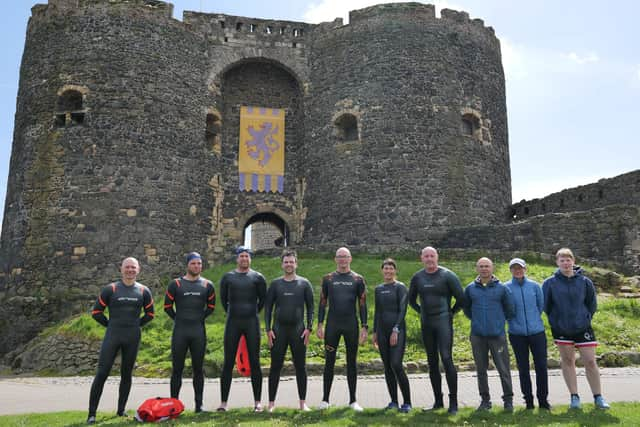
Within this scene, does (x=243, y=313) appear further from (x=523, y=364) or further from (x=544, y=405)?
(x=544, y=405)

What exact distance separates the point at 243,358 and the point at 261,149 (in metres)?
14.6

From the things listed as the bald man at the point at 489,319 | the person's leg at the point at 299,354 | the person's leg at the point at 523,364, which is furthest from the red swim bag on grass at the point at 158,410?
the person's leg at the point at 523,364

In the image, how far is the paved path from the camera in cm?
680

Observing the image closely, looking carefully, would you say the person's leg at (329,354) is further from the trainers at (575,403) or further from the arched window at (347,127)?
the arched window at (347,127)

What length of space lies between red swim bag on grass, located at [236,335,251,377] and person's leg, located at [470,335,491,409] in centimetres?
246

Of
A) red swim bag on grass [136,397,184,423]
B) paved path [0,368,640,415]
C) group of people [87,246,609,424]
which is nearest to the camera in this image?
red swim bag on grass [136,397,184,423]

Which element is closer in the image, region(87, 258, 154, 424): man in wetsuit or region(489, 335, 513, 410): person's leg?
region(489, 335, 513, 410): person's leg

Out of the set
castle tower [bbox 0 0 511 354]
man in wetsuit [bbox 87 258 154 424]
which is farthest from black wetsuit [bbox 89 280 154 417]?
castle tower [bbox 0 0 511 354]

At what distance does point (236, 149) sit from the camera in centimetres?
2045

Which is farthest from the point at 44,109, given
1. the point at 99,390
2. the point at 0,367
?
the point at 99,390

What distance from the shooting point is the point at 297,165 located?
2094 cm

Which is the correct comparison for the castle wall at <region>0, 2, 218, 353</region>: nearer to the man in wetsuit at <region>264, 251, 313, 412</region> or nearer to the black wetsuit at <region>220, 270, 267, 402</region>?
the black wetsuit at <region>220, 270, 267, 402</region>

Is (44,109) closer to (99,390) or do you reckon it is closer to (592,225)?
(99,390)

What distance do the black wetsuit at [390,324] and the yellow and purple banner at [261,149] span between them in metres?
14.0
